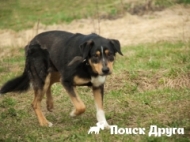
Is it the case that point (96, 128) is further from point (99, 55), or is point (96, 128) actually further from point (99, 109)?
point (99, 55)

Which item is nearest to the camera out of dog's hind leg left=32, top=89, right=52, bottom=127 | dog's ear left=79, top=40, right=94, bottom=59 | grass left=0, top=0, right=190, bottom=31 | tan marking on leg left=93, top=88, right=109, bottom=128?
dog's ear left=79, top=40, right=94, bottom=59

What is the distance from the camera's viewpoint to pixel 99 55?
6164mm

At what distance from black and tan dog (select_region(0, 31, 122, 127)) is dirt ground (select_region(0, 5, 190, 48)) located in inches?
290

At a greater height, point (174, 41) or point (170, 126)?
point (170, 126)

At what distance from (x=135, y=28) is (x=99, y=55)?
12150 millimetres

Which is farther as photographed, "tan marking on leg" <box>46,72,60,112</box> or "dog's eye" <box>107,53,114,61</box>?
"tan marking on leg" <box>46,72,60,112</box>

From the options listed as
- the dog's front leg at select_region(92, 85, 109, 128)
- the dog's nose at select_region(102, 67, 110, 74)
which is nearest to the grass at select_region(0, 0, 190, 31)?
the dog's front leg at select_region(92, 85, 109, 128)

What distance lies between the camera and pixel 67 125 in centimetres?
698

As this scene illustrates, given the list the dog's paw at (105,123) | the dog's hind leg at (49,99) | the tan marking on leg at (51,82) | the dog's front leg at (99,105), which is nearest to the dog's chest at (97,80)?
the dog's front leg at (99,105)

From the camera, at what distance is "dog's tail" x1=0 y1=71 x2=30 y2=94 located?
7.86 meters

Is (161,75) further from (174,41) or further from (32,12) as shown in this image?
(32,12)

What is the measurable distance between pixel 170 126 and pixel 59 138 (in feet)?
5.54

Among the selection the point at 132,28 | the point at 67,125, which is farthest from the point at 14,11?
the point at 67,125

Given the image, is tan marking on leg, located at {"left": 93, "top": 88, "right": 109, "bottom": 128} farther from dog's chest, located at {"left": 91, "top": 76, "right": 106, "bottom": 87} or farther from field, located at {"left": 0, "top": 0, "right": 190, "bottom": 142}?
field, located at {"left": 0, "top": 0, "right": 190, "bottom": 142}
